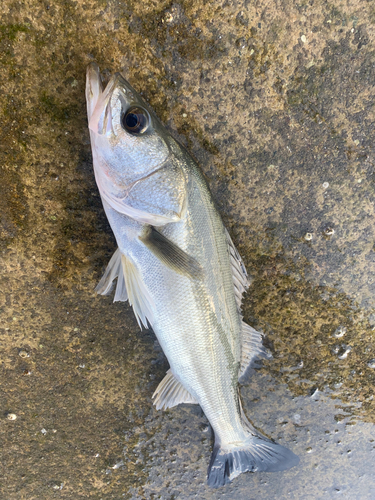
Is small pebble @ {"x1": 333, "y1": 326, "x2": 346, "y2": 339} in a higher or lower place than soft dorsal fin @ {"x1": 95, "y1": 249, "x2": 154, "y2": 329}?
lower

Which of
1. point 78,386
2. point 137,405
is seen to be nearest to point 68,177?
point 78,386

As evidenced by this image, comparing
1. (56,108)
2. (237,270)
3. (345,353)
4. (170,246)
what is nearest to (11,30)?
(56,108)

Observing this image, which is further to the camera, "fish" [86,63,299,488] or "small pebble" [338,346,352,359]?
"small pebble" [338,346,352,359]

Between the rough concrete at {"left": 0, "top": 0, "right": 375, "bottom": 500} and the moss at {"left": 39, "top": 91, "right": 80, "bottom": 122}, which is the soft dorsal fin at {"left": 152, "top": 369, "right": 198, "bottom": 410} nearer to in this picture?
the rough concrete at {"left": 0, "top": 0, "right": 375, "bottom": 500}

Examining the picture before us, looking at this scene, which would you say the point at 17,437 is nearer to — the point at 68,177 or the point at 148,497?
the point at 148,497

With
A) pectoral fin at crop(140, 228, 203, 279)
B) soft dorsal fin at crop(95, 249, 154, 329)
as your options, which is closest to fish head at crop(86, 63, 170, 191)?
pectoral fin at crop(140, 228, 203, 279)

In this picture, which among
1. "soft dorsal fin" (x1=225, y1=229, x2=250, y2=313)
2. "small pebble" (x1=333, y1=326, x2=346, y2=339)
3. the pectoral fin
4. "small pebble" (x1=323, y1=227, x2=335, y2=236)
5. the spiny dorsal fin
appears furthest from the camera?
"small pebble" (x1=333, y1=326, x2=346, y2=339)

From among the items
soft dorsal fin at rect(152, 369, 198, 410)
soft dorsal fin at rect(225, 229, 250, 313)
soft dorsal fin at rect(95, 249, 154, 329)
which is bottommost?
soft dorsal fin at rect(152, 369, 198, 410)

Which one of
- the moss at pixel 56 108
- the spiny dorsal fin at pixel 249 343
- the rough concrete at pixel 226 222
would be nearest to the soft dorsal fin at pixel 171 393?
the rough concrete at pixel 226 222
